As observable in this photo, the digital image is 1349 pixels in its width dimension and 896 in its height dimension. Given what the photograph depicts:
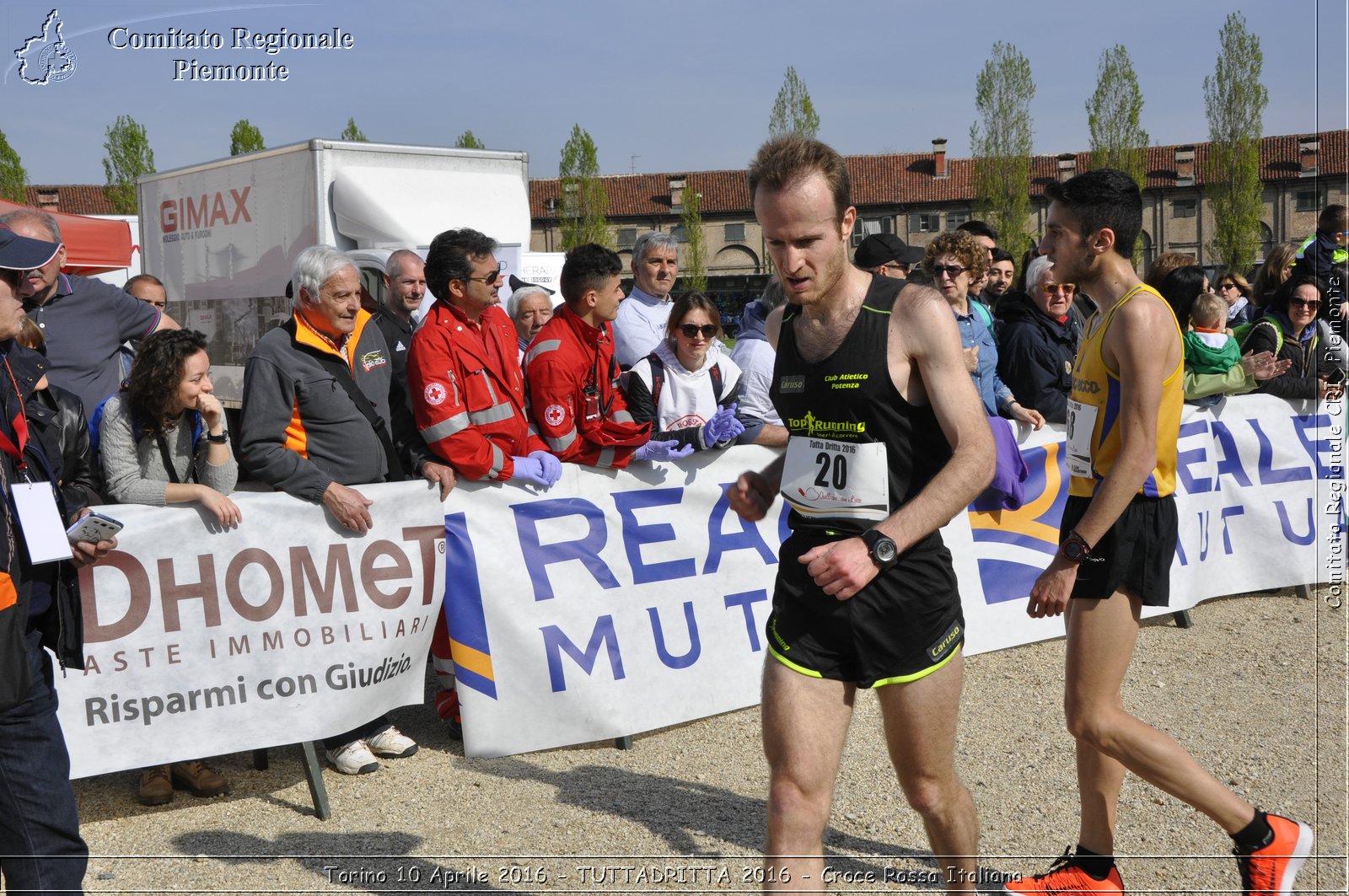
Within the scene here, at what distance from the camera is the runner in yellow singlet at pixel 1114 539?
3.39m

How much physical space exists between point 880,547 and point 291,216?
10688 millimetres

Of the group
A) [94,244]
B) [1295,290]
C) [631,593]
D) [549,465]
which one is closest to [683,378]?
[549,465]

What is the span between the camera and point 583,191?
63.8 meters

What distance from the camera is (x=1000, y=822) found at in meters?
4.23

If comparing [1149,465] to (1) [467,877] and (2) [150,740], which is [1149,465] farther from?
(2) [150,740]

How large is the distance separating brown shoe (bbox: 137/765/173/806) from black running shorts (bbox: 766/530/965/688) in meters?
2.92

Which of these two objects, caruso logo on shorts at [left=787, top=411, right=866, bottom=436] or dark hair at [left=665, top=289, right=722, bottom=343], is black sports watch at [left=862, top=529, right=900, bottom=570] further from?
dark hair at [left=665, top=289, right=722, bottom=343]

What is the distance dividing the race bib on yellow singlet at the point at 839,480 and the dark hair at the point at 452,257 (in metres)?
2.61

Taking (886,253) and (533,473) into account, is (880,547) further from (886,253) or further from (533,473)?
(886,253)

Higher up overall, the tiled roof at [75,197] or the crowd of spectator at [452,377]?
the tiled roof at [75,197]

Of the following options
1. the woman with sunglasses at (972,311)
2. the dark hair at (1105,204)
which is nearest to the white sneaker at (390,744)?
the dark hair at (1105,204)

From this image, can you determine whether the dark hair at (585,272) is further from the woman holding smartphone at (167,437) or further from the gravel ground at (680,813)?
the gravel ground at (680,813)

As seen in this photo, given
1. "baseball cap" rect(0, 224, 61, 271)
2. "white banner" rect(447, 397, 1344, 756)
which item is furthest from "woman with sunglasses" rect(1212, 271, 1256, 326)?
"baseball cap" rect(0, 224, 61, 271)

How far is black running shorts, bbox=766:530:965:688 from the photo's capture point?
9.27 ft
